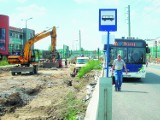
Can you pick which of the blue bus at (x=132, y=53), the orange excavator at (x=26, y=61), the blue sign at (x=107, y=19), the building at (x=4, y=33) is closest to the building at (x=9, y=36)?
the building at (x=4, y=33)

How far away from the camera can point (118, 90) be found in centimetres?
1731

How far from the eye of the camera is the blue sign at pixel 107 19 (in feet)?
26.7

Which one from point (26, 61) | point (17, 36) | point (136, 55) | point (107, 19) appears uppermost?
point (17, 36)

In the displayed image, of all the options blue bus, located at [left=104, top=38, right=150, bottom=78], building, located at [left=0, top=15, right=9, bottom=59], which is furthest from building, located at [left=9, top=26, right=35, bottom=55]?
blue bus, located at [left=104, top=38, right=150, bottom=78]

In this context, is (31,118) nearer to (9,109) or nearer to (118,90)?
(9,109)

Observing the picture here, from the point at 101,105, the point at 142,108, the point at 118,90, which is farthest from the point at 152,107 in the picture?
the point at 118,90

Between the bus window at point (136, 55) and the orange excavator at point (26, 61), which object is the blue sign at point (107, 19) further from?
the orange excavator at point (26, 61)

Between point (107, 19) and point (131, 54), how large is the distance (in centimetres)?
1430

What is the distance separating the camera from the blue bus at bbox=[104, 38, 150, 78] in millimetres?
22188

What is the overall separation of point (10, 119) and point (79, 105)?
8.50ft

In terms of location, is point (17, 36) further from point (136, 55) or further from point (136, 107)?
point (136, 107)

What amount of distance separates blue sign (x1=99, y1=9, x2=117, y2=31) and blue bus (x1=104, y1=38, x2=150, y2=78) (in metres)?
13.8

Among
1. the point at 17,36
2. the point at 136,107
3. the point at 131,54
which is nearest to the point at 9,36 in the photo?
the point at 17,36

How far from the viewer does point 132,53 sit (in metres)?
22.3
